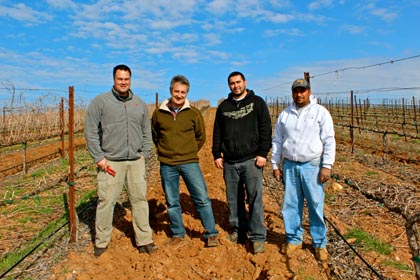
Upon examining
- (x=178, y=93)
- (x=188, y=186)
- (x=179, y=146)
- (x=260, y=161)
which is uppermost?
(x=178, y=93)

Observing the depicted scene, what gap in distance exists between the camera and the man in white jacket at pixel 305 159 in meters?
2.99

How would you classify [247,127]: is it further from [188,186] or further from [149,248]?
[149,248]

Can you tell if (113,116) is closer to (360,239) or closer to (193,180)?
(193,180)

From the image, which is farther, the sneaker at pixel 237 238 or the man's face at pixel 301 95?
the sneaker at pixel 237 238

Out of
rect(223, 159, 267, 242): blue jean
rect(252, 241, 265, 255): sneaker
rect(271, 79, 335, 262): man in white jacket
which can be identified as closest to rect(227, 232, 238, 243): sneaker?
rect(223, 159, 267, 242): blue jean

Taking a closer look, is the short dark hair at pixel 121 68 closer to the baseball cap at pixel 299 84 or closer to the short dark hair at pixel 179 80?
the short dark hair at pixel 179 80

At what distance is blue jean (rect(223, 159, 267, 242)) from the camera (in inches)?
131

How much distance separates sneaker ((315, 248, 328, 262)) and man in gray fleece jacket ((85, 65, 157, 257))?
5.14ft

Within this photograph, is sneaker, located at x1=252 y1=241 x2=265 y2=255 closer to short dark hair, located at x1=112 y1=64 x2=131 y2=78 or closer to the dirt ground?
the dirt ground

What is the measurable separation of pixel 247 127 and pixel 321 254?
1.33 m

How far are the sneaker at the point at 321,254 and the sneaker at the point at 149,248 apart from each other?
1.56m

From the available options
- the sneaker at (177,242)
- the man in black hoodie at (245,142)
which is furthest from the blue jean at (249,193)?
the sneaker at (177,242)

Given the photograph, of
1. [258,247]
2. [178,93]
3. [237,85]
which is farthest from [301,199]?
[178,93]

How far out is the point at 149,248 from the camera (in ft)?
11.4
